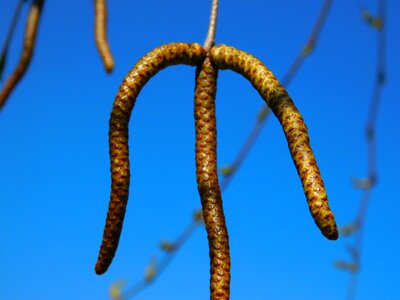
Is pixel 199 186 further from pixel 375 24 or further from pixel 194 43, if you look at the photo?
pixel 375 24

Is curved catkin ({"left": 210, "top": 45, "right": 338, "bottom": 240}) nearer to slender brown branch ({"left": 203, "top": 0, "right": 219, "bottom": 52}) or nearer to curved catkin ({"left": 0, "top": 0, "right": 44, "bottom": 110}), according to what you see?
slender brown branch ({"left": 203, "top": 0, "right": 219, "bottom": 52})

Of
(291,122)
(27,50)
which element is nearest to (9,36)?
(27,50)

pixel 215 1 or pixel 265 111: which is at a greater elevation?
pixel 265 111

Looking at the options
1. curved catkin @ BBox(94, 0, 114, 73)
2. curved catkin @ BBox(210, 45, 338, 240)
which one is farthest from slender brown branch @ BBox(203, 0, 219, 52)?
curved catkin @ BBox(94, 0, 114, 73)

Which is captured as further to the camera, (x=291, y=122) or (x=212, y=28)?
(x=212, y=28)

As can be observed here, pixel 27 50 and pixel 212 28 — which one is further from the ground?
pixel 212 28

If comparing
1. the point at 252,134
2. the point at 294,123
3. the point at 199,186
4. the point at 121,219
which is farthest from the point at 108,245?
the point at 252,134

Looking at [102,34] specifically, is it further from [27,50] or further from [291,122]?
[291,122]
